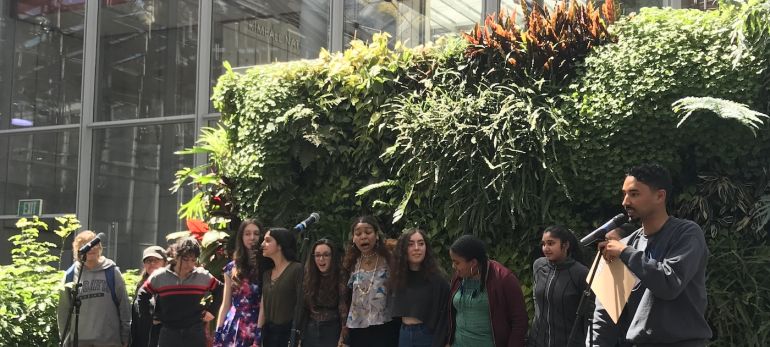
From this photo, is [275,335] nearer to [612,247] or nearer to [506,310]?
[506,310]

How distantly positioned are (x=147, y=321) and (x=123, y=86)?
5.91m

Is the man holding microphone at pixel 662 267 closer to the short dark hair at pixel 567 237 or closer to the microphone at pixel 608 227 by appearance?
the microphone at pixel 608 227

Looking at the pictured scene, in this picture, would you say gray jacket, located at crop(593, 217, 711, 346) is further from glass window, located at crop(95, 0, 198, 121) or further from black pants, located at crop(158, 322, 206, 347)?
glass window, located at crop(95, 0, 198, 121)

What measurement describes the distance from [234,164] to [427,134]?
2301 millimetres

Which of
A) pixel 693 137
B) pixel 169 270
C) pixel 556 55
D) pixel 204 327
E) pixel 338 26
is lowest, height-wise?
pixel 204 327

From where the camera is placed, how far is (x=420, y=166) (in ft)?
27.0

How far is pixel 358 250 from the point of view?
7.66 m

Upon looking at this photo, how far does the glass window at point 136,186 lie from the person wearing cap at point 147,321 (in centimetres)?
360

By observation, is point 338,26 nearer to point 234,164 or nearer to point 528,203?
point 234,164

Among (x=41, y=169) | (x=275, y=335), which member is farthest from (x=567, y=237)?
(x=41, y=169)

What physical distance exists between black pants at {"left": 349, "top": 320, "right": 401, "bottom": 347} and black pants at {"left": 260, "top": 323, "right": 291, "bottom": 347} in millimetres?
636

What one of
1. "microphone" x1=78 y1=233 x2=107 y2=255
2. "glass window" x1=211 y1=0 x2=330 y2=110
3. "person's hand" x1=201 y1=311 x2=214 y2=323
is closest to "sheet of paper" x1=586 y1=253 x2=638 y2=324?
"person's hand" x1=201 y1=311 x2=214 y2=323

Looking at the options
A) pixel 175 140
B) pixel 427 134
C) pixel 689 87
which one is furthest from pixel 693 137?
pixel 175 140

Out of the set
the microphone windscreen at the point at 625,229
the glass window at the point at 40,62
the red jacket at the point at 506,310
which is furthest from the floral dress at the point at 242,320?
the glass window at the point at 40,62
